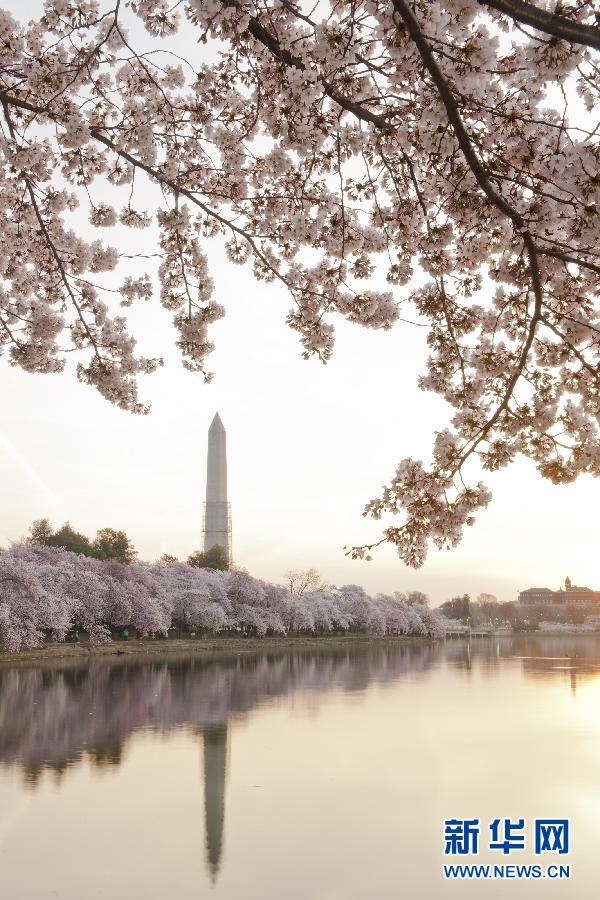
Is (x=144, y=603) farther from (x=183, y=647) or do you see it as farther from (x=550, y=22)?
(x=550, y=22)

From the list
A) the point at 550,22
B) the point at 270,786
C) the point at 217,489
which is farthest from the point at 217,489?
the point at 550,22

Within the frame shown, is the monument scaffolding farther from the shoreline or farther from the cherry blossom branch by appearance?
the cherry blossom branch

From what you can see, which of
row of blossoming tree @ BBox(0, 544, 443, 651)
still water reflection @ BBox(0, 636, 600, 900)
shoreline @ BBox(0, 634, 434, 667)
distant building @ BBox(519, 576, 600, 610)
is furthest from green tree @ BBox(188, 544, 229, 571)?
distant building @ BBox(519, 576, 600, 610)

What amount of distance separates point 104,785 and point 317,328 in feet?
35.8

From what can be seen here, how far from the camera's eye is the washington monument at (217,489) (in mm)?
95500

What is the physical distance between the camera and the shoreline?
34.2 meters

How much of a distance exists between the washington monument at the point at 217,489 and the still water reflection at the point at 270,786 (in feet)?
225

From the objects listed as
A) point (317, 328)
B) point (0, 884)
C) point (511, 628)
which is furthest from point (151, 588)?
point (511, 628)

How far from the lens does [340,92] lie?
164 inches

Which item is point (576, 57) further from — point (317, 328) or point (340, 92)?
point (317, 328)

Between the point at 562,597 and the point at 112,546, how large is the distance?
507ft

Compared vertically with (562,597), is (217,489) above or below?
above

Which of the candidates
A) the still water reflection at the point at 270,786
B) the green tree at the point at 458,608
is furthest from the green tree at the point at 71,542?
the green tree at the point at 458,608

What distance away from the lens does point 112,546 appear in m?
57.9
